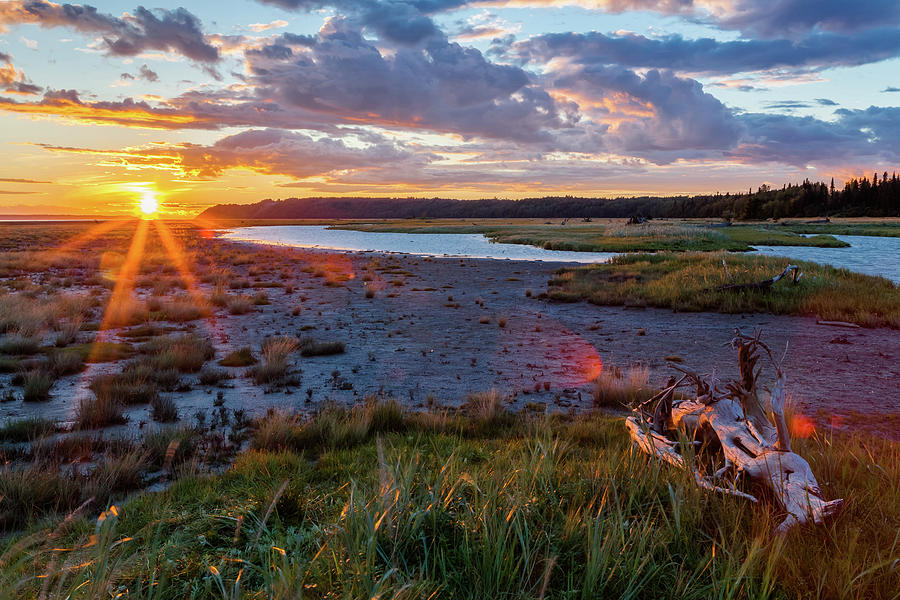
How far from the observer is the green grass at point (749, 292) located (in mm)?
16406

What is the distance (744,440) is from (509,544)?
2041 mm

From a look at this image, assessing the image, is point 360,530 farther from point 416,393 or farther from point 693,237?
point 693,237

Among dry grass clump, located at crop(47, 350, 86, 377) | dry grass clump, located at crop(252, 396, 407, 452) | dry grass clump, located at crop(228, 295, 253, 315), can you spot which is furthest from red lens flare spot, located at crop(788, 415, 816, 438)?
dry grass clump, located at crop(228, 295, 253, 315)

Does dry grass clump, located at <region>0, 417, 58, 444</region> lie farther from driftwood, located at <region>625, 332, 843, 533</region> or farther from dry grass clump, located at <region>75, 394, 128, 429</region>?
driftwood, located at <region>625, 332, 843, 533</region>

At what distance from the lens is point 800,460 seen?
3277 millimetres

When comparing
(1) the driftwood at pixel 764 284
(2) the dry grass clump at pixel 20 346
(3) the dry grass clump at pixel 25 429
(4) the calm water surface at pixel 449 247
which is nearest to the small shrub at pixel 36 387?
(3) the dry grass clump at pixel 25 429

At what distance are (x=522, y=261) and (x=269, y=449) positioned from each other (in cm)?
3600

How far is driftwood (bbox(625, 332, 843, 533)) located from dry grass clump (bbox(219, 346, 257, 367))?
9.19m

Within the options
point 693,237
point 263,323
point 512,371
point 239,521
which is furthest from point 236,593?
point 693,237

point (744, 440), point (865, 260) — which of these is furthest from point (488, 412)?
point (865, 260)

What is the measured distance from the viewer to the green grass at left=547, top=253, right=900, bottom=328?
53.8ft

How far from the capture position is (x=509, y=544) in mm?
2871

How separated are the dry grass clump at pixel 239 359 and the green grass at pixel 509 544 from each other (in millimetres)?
7086

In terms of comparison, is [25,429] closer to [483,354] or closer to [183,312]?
[483,354]
